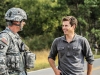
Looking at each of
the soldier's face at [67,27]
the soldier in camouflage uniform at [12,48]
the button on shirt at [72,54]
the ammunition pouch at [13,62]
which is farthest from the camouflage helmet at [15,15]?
the button on shirt at [72,54]

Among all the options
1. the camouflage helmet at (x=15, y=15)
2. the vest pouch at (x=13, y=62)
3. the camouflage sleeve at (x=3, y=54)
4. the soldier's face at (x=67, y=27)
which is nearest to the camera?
the camouflage sleeve at (x=3, y=54)

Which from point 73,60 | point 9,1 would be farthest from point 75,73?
point 9,1

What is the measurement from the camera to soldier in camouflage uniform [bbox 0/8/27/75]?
152 inches

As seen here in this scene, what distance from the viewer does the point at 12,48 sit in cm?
400

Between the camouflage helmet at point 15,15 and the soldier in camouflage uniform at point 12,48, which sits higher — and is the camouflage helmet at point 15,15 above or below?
above

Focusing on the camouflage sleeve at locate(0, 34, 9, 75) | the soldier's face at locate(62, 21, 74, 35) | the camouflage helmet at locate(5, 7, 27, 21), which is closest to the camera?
the camouflage sleeve at locate(0, 34, 9, 75)

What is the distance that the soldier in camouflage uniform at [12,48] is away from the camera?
3.86 m

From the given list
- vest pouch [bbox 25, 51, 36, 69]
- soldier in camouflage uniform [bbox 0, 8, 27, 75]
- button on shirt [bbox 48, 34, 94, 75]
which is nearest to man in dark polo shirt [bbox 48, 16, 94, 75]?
button on shirt [bbox 48, 34, 94, 75]

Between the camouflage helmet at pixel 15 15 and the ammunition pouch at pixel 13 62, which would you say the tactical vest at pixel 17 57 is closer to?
the ammunition pouch at pixel 13 62

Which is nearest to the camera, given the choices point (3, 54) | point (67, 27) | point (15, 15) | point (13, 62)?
point (3, 54)

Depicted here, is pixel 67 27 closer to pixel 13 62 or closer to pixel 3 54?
pixel 13 62

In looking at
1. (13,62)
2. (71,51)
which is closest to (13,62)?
(13,62)

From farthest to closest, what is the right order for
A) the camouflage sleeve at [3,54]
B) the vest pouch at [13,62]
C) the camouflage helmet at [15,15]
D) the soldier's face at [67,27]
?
the soldier's face at [67,27], the camouflage helmet at [15,15], the vest pouch at [13,62], the camouflage sleeve at [3,54]

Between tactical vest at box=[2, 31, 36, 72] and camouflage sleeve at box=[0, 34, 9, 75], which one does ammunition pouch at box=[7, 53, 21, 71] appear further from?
camouflage sleeve at box=[0, 34, 9, 75]
